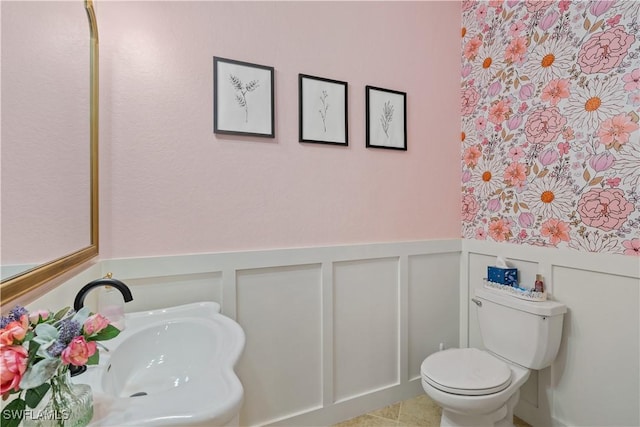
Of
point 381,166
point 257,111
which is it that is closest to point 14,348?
point 257,111

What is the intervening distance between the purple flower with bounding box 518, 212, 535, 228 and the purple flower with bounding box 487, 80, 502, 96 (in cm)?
74

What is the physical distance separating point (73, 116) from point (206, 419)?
0.97 m

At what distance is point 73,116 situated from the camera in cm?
98

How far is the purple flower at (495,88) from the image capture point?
1835 millimetres

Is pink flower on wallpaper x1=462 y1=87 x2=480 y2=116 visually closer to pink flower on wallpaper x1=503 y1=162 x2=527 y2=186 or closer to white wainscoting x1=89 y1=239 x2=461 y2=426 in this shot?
pink flower on wallpaper x1=503 y1=162 x2=527 y2=186

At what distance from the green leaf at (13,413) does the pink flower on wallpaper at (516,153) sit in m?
2.10

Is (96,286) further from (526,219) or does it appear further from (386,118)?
→ (526,219)

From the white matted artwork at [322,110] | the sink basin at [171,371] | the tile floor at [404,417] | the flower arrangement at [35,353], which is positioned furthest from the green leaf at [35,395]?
the tile floor at [404,417]

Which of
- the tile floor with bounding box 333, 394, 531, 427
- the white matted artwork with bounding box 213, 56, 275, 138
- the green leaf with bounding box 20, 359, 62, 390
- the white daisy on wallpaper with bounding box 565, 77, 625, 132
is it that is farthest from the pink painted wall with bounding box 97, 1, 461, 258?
the tile floor with bounding box 333, 394, 531, 427

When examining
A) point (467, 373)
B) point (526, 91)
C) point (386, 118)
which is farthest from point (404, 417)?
point (526, 91)

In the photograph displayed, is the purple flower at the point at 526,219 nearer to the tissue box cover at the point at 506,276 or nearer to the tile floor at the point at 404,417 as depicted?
the tissue box cover at the point at 506,276

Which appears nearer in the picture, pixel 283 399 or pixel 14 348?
pixel 14 348

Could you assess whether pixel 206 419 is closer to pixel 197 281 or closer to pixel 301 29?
pixel 197 281

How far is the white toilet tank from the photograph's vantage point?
1492mm
